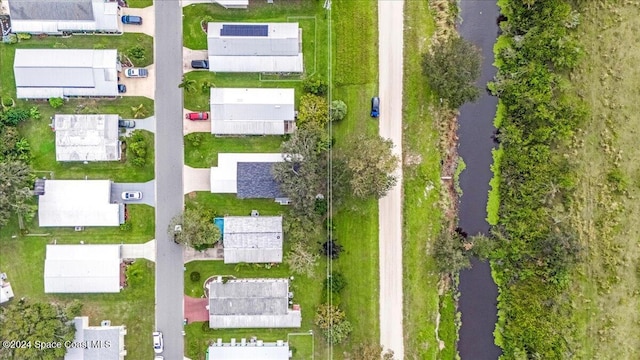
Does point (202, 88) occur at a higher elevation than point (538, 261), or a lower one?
higher

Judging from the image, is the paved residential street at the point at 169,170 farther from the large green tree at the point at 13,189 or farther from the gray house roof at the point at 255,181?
the large green tree at the point at 13,189

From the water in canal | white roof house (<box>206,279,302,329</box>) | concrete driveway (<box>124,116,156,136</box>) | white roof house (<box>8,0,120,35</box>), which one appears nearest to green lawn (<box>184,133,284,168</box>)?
concrete driveway (<box>124,116,156,136</box>)

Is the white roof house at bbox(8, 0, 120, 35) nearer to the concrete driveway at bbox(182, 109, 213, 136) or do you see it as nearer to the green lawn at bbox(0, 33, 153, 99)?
the green lawn at bbox(0, 33, 153, 99)

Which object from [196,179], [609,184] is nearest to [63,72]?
[196,179]

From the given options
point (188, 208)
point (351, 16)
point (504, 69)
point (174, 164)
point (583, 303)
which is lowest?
point (583, 303)

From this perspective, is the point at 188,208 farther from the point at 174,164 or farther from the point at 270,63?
the point at 270,63

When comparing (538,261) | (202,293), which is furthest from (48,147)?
(538,261)
